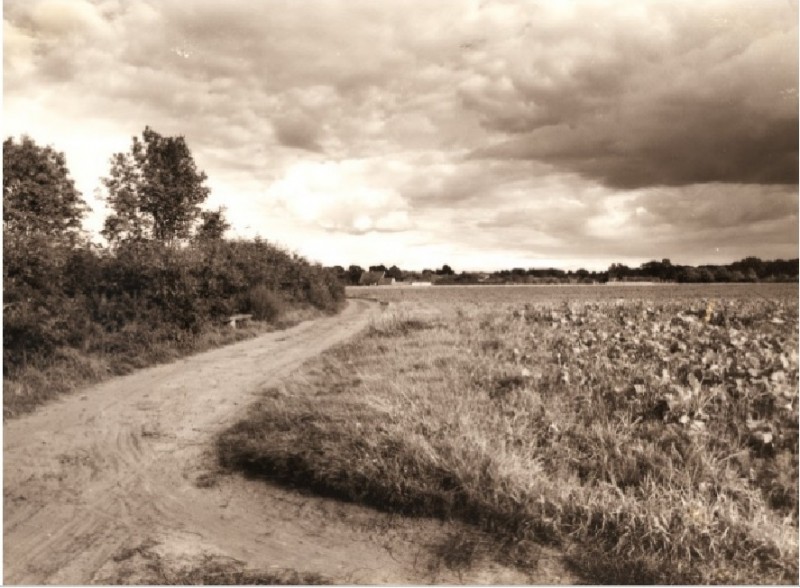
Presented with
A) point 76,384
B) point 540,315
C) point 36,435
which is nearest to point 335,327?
Result: point 540,315

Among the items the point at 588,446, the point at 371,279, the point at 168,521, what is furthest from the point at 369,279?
the point at 168,521

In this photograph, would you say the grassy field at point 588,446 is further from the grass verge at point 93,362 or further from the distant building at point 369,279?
the distant building at point 369,279

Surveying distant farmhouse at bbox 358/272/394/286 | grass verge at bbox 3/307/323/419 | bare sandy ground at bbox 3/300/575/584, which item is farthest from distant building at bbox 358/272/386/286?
bare sandy ground at bbox 3/300/575/584

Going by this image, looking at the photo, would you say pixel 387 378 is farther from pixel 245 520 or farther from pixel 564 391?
pixel 245 520

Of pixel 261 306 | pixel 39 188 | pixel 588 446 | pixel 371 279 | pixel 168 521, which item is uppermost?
pixel 39 188

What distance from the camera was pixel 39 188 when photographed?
2558cm

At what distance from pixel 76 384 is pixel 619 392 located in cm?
888

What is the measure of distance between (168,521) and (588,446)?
419 centimetres

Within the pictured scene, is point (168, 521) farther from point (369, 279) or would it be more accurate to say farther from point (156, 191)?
point (369, 279)

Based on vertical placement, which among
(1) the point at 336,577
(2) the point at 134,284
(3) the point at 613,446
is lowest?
(1) the point at 336,577

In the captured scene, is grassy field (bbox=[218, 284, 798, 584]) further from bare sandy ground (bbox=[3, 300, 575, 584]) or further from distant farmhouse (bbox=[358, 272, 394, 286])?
distant farmhouse (bbox=[358, 272, 394, 286])

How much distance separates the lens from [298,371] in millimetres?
10469

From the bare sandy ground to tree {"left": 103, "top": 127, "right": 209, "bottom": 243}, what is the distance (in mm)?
25908

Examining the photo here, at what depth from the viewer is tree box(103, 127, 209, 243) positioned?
30.4 metres
